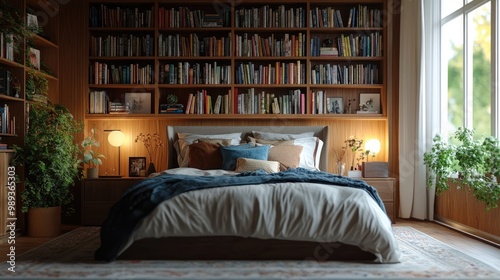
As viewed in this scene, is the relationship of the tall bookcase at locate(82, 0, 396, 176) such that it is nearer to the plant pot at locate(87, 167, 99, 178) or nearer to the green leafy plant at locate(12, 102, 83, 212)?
the plant pot at locate(87, 167, 99, 178)

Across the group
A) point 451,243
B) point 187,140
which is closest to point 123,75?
point 187,140

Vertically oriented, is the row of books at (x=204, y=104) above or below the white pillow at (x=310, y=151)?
above

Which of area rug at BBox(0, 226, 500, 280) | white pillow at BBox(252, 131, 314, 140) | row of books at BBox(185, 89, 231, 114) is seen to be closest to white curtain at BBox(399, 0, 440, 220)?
white pillow at BBox(252, 131, 314, 140)

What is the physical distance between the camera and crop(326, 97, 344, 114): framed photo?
675 centimetres

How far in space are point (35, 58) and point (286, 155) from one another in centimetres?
300

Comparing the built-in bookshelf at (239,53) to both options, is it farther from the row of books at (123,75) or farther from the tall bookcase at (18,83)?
the tall bookcase at (18,83)

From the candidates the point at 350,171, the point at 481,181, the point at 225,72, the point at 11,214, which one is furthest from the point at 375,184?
the point at 11,214

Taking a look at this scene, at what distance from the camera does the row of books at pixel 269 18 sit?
664cm

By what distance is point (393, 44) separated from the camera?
6715 mm

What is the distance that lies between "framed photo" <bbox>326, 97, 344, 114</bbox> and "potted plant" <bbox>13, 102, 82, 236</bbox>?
3086mm

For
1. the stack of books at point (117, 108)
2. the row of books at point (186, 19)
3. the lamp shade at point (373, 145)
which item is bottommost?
the lamp shade at point (373, 145)

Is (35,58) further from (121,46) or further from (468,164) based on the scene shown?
(468,164)

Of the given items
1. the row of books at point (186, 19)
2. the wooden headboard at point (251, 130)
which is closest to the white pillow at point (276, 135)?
the wooden headboard at point (251, 130)

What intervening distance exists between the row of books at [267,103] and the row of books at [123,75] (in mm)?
1136
